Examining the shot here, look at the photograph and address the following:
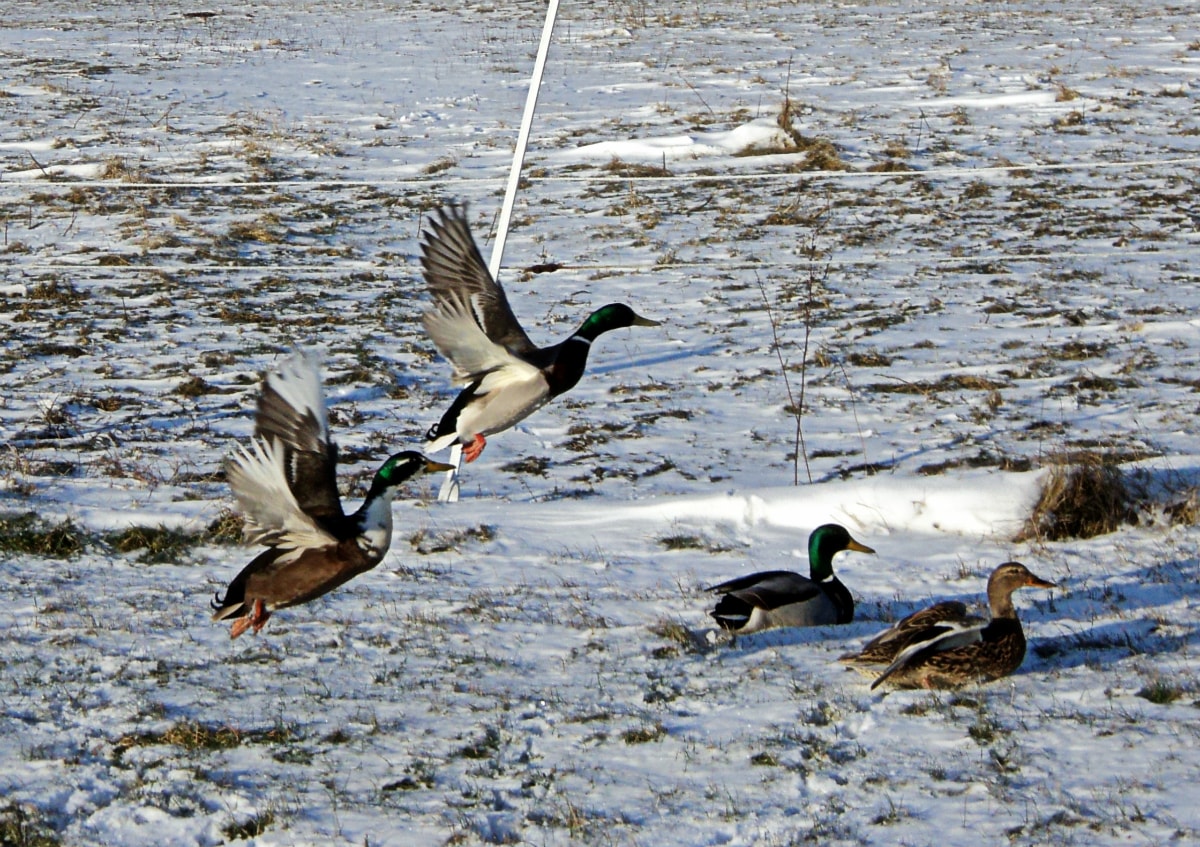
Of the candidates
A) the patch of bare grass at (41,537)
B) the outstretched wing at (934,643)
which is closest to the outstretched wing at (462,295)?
the outstretched wing at (934,643)

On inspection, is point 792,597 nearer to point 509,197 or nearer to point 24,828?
point 509,197

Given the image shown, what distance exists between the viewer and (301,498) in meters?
4.43

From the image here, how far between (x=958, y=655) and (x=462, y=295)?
2247 millimetres

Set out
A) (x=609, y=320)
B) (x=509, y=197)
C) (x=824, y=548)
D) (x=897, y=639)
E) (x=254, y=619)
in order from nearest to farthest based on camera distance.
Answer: (x=254, y=619)
(x=897, y=639)
(x=609, y=320)
(x=824, y=548)
(x=509, y=197)

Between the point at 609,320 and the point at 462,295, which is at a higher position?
the point at 462,295

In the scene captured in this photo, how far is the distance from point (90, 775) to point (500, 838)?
1383 millimetres

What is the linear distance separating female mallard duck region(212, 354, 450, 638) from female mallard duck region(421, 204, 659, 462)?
3.49ft

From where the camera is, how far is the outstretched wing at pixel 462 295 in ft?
18.2

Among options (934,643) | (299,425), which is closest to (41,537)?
(299,425)

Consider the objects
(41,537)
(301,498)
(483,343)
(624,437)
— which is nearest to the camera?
(301,498)

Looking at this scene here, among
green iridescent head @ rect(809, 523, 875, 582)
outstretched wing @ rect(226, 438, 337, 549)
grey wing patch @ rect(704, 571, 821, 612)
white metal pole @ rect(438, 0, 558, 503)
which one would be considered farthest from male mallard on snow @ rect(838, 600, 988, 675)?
white metal pole @ rect(438, 0, 558, 503)

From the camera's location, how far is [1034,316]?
11.2 metres

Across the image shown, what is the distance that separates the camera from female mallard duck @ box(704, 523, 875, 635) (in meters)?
5.84

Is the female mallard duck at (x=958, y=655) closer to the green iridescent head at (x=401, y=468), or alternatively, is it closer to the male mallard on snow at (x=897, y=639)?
the male mallard on snow at (x=897, y=639)
